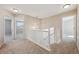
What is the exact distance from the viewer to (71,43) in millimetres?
1757

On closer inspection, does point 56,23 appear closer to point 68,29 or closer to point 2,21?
point 68,29

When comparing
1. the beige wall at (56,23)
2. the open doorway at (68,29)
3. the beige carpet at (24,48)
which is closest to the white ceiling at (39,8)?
the beige wall at (56,23)

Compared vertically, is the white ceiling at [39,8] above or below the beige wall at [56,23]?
above

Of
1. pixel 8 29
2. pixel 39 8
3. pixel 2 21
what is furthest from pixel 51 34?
pixel 2 21

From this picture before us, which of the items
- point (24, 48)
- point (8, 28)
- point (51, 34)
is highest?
point (8, 28)

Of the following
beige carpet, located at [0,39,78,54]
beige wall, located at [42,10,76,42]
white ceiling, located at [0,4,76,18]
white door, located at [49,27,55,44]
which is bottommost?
beige carpet, located at [0,39,78,54]

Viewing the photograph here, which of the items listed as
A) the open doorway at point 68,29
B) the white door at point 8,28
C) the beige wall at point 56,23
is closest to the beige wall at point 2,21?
the white door at point 8,28

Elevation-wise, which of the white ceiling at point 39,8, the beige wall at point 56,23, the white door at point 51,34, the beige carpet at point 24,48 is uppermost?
the white ceiling at point 39,8

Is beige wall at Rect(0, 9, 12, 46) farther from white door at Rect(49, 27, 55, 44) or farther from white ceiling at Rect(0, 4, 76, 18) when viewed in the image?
white door at Rect(49, 27, 55, 44)

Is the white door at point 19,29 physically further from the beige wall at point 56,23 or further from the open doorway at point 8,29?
the beige wall at point 56,23

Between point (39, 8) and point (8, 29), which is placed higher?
point (39, 8)

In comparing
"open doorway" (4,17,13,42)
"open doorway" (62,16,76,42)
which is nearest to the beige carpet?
"open doorway" (4,17,13,42)

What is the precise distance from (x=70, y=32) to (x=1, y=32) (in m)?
1.22
